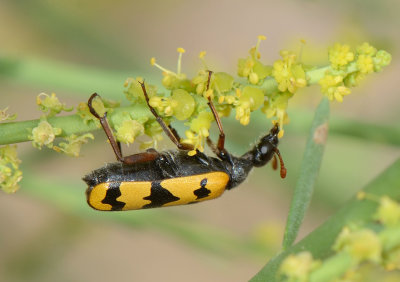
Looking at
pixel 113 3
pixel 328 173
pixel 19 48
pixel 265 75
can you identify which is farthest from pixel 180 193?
pixel 113 3

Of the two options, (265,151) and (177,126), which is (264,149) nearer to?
(265,151)

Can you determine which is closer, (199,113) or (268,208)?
(199,113)

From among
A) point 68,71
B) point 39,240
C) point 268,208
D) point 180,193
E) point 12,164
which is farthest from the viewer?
point 268,208

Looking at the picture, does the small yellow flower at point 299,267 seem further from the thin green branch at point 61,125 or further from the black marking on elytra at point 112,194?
the black marking on elytra at point 112,194

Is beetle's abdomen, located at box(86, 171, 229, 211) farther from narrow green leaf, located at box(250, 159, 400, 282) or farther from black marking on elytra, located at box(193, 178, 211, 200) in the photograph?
narrow green leaf, located at box(250, 159, 400, 282)

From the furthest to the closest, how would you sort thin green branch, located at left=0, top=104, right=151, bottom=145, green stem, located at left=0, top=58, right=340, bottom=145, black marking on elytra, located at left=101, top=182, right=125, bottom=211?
green stem, located at left=0, top=58, right=340, bottom=145
black marking on elytra, located at left=101, top=182, right=125, bottom=211
thin green branch, located at left=0, top=104, right=151, bottom=145

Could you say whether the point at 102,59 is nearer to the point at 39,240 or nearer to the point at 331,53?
the point at 39,240

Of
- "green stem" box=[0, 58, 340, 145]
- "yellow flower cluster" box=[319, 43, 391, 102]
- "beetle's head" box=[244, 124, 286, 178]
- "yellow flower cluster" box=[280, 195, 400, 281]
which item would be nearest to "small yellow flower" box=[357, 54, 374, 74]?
"yellow flower cluster" box=[319, 43, 391, 102]

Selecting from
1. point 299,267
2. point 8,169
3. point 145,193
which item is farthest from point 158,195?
point 299,267
